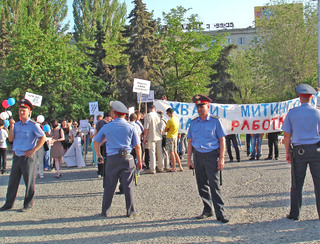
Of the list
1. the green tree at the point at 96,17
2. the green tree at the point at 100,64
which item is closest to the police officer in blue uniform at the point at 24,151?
the green tree at the point at 100,64

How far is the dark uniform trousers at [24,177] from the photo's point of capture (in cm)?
708

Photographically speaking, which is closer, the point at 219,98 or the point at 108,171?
the point at 108,171

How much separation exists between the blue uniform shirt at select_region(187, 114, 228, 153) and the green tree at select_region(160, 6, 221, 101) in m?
32.7

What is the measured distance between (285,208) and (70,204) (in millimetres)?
4105

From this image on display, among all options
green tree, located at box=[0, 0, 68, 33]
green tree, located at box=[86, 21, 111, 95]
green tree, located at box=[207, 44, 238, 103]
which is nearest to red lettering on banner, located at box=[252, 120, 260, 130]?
green tree, located at box=[86, 21, 111, 95]

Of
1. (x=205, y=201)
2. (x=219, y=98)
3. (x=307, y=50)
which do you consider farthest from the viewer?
(x=219, y=98)

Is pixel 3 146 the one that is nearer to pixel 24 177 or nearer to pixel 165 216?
pixel 24 177

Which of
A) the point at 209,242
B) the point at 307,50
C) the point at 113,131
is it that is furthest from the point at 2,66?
the point at 209,242

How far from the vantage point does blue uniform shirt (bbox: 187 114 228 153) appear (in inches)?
238

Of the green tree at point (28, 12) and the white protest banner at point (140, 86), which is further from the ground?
the green tree at point (28, 12)

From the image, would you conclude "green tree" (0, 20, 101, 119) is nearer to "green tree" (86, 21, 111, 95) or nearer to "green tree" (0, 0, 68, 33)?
"green tree" (86, 21, 111, 95)

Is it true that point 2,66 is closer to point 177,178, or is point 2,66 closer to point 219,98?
point 219,98

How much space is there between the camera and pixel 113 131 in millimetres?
6547

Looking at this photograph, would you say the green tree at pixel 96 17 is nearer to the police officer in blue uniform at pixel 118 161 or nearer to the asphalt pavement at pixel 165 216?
the asphalt pavement at pixel 165 216
